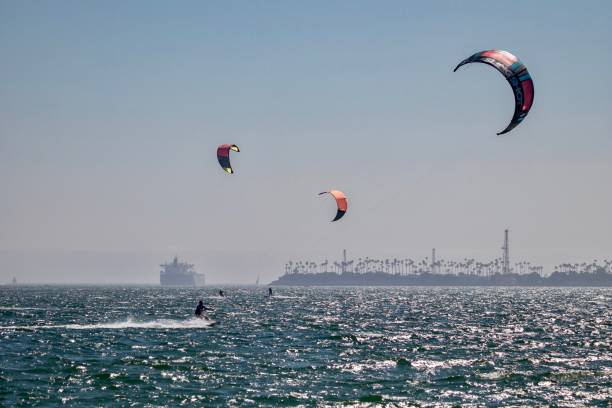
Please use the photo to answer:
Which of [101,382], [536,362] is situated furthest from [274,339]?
[101,382]

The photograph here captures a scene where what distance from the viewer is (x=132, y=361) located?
3834 centimetres

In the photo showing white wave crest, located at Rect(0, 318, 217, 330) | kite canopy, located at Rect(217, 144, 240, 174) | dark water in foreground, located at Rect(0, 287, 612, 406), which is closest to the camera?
dark water in foreground, located at Rect(0, 287, 612, 406)

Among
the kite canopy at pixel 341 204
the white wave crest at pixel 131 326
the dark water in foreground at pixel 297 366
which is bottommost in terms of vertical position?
the dark water in foreground at pixel 297 366

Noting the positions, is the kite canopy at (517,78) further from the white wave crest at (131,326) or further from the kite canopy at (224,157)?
the white wave crest at (131,326)

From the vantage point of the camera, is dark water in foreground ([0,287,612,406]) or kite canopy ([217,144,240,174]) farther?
kite canopy ([217,144,240,174])

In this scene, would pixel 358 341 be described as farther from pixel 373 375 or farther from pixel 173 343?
pixel 373 375

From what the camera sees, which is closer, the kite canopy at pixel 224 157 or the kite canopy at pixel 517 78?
the kite canopy at pixel 517 78

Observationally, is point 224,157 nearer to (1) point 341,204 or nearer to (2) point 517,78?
(1) point 341,204

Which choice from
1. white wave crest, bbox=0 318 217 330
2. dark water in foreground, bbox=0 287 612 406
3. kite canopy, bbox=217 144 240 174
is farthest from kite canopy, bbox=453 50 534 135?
white wave crest, bbox=0 318 217 330

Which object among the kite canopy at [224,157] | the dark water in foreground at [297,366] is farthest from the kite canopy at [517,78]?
the kite canopy at [224,157]

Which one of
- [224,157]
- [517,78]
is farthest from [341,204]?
[517,78]

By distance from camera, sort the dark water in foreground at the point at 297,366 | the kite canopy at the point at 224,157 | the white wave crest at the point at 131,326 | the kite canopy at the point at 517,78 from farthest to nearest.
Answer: the white wave crest at the point at 131,326 < the kite canopy at the point at 224,157 < the kite canopy at the point at 517,78 < the dark water in foreground at the point at 297,366

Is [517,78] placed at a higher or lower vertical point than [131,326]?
higher

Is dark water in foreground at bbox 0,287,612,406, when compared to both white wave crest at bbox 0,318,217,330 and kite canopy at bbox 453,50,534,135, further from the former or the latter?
kite canopy at bbox 453,50,534,135
